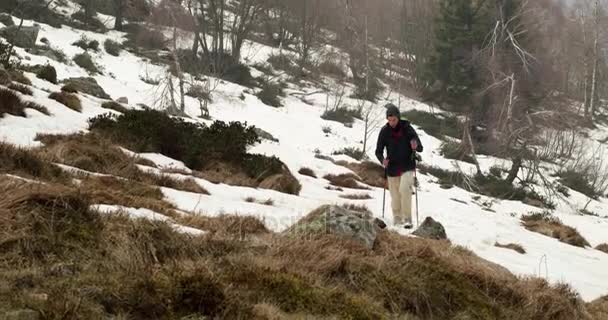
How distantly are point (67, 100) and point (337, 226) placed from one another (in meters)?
8.34

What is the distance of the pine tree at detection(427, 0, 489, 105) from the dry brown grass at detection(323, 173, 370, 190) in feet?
68.2

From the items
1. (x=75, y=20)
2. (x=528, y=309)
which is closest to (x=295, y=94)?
(x=75, y=20)

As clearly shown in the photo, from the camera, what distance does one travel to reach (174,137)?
978 cm

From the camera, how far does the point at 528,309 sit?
4.01m

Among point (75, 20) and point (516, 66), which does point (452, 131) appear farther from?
point (75, 20)

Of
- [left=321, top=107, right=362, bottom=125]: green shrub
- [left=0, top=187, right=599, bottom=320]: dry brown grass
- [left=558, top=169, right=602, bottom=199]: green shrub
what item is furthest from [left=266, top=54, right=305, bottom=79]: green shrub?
[left=0, top=187, right=599, bottom=320]: dry brown grass

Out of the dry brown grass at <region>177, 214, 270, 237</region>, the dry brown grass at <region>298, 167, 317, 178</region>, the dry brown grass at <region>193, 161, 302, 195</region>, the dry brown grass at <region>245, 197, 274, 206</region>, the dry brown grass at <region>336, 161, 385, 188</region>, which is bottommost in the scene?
the dry brown grass at <region>336, 161, 385, 188</region>

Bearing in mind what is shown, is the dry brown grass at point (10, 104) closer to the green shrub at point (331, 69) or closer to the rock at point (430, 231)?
the rock at point (430, 231)

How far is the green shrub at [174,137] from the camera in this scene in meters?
9.17

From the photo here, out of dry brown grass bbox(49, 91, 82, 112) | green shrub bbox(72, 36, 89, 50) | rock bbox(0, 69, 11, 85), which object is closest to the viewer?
rock bbox(0, 69, 11, 85)

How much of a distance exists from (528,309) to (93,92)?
46.0 ft

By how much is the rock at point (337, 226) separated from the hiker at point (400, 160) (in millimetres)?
3256

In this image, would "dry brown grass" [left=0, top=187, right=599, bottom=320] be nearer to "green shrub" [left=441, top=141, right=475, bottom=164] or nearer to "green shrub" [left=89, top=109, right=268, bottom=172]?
"green shrub" [left=89, top=109, right=268, bottom=172]

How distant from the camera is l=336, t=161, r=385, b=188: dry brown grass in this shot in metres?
13.9
